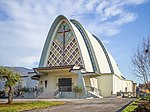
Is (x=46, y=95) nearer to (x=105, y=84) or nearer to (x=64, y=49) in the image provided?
(x=64, y=49)

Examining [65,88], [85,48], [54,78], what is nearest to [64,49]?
[85,48]

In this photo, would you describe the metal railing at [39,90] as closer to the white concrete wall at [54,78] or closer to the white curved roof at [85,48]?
the white concrete wall at [54,78]

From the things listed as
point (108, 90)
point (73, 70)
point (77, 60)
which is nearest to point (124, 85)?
point (108, 90)

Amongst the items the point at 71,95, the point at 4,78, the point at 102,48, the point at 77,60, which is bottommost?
the point at 71,95

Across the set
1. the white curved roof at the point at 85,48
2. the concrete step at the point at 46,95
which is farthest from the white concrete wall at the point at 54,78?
the white curved roof at the point at 85,48

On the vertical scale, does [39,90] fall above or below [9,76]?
below

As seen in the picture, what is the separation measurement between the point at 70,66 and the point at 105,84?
11.1 metres

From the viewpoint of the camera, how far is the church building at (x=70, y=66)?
122ft

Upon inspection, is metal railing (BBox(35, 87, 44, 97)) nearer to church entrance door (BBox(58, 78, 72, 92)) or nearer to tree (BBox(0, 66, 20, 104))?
church entrance door (BBox(58, 78, 72, 92))

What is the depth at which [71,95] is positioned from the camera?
35344mm

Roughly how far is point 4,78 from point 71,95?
1764cm

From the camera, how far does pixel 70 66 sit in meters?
36.4

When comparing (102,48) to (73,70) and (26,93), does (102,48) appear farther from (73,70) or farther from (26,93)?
(26,93)

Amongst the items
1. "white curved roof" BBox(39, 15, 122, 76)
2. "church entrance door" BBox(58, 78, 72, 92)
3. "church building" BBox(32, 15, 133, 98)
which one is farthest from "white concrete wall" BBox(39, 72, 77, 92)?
"white curved roof" BBox(39, 15, 122, 76)
